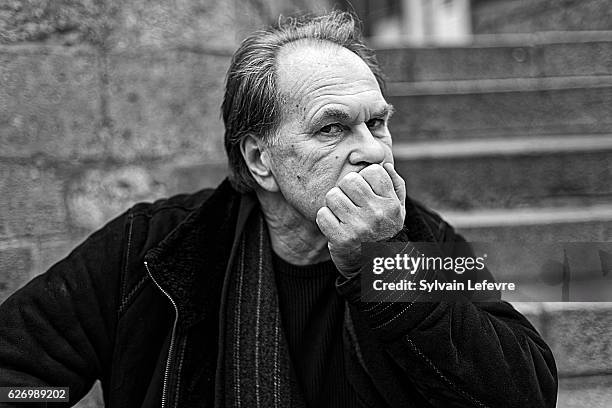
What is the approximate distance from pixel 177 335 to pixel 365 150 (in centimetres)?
70

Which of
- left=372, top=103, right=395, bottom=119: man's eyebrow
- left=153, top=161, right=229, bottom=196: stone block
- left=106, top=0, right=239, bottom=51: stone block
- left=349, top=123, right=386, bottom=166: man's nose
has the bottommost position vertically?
left=153, top=161, right=229, bottom=196: stone block

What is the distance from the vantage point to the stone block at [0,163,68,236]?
88.2 inches

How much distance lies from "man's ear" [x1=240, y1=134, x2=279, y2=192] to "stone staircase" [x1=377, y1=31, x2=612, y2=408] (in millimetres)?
894

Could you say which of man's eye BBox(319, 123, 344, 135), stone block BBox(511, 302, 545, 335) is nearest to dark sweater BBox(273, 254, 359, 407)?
man's eye BBox(319, 123, 344, 135)

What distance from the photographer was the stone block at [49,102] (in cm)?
224

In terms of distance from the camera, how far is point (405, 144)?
308cm

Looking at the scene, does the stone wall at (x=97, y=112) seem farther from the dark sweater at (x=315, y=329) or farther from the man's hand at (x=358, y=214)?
the man's hand at (x=358, y=214)

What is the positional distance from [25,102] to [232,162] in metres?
0.83

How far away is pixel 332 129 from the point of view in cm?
170

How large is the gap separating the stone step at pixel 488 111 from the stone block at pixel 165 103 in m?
0.96

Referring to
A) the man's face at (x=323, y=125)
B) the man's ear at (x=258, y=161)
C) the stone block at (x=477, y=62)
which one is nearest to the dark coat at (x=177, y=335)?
the man's ear at (x=258, y=161)

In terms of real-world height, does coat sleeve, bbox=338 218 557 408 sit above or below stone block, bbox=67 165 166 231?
below

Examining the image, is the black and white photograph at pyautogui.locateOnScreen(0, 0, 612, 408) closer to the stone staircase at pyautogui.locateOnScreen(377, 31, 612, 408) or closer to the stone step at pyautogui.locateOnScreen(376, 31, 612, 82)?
the stone staircase at pyautogui.locateOnScreen(377, 31, 612, 408)

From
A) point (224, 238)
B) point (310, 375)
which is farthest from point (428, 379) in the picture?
point (224, 238)
